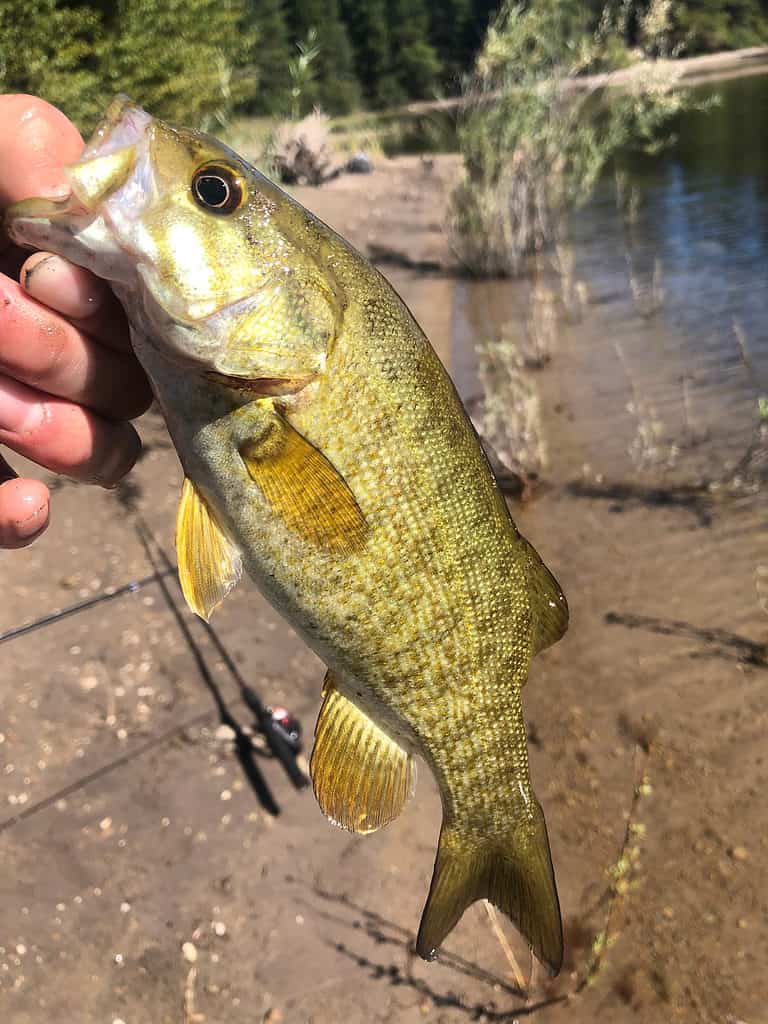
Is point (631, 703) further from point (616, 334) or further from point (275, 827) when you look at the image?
point (616, 334)

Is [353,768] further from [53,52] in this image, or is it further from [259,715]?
[53,52]

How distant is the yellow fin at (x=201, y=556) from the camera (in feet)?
6.28

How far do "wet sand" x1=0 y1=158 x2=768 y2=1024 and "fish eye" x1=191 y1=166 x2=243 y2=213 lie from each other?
3160mm

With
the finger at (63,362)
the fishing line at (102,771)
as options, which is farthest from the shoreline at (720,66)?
the finger at (63,362)

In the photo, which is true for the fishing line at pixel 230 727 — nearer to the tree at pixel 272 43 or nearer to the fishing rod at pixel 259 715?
the fishing rod at pixel 259 715

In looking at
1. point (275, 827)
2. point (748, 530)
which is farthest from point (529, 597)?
point (748, 530)

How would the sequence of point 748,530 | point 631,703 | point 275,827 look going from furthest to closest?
point 748,530 < point 631,703 < point 275,827

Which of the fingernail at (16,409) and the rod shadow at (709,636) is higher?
the fingernail at (16,409)

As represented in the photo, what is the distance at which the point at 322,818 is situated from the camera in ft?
13.3

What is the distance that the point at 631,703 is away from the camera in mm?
4926

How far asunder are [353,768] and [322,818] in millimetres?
2142

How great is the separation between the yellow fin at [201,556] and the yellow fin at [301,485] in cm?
19

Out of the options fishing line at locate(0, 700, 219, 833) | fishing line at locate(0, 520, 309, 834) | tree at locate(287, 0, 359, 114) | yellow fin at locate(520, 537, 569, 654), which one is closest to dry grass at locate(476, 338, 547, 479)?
fishing line at locate(0, 520, 309, 834)

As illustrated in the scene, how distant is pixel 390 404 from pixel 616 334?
31.9 ft
